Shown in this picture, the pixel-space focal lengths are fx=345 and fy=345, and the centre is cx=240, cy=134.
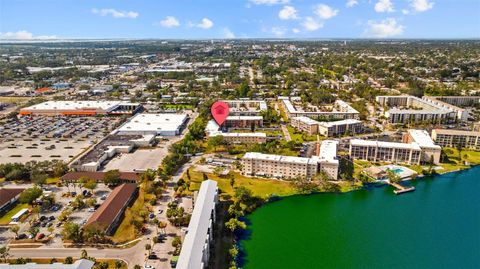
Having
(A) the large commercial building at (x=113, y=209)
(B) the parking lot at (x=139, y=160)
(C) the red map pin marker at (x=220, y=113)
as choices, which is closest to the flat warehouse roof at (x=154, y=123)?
(C) the red map pin marker at (x=220, y=113)

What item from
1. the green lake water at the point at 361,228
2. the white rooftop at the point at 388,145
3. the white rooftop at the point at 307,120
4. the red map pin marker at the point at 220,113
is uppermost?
the red map pin marker at the point at 220,113

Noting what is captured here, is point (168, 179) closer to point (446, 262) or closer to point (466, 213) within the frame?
point (446, 262)

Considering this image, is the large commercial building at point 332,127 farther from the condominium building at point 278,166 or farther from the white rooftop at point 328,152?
the condominium building at point 278,166

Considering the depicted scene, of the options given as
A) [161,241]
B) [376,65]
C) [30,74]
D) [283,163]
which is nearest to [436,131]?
[283,163]

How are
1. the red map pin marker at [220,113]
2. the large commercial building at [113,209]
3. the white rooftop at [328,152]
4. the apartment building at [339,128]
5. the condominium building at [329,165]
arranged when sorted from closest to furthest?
the large commercial building at [113,209]
the condominium building at [329,165]
the white rooftop at [328,152]
the apartment building at [339,128]
the red map pin marker at [220,113]

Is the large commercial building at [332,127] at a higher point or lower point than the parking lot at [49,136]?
higher

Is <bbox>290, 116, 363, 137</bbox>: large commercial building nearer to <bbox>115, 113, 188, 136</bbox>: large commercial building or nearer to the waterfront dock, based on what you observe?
the waterfront dock
